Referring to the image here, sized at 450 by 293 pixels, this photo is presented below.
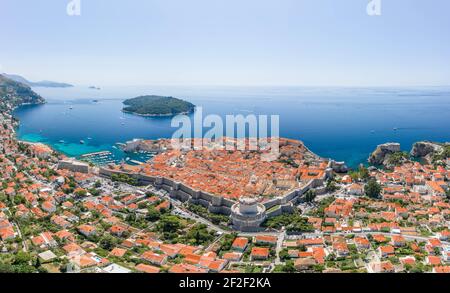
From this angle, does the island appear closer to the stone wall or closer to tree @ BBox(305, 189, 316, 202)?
the stone wall

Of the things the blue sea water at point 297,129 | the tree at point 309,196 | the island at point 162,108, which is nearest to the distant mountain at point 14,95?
the blue sea water at point 297,129

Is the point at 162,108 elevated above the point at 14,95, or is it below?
below

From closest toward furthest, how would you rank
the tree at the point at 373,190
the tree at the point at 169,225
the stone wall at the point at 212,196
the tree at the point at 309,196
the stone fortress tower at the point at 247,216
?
the tree at the point at 169,225
the stone fortress tower at the point at 247,216
the stone wall at the point at 212,196
the tree at the point at 309,196
the tree at the point at 373,190

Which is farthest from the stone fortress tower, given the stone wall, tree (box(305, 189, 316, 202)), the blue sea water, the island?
the island

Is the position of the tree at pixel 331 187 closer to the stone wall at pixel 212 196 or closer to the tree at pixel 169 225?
the stone wall at pixel 212 196

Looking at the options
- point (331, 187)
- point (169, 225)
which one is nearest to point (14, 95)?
point (169, 225)

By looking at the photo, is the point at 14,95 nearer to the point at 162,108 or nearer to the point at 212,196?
the point at 162,108

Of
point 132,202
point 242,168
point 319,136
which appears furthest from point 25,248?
point 319,136

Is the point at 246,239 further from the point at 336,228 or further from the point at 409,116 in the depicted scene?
the point at 409,116
